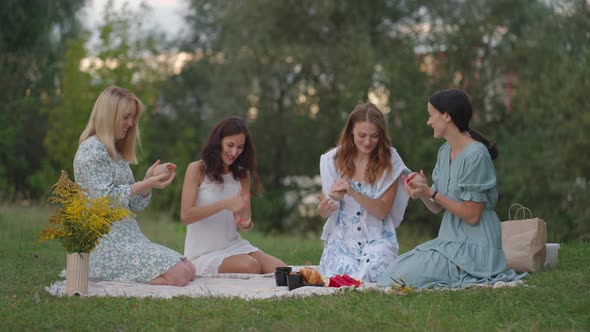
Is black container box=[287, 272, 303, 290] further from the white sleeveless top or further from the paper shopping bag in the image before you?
the paper shopping bag

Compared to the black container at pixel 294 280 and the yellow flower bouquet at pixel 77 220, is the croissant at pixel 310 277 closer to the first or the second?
the black container at pixel 294 280

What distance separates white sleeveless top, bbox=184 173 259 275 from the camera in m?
Result: 7.23

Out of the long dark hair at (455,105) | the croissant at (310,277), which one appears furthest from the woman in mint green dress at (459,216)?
the croissant at (310,277)

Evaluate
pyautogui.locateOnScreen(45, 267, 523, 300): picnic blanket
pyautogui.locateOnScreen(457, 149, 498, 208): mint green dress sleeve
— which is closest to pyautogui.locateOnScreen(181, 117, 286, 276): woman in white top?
pyautogui.locateOnScreen(45, 267, 523, 300): picnic blanket

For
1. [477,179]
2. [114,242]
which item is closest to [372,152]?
[477,179]

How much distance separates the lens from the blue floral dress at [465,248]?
5832mm

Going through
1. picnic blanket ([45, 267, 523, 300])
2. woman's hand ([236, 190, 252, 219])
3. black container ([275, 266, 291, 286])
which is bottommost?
picnic blanket ([45, 267, 523, 300])

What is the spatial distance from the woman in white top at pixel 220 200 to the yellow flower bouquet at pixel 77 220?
138 centimetres

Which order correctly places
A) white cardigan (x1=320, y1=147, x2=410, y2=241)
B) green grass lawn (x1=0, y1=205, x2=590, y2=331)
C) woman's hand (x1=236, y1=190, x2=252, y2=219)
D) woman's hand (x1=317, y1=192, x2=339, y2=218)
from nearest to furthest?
1. green grass lawn (x1=0, y1=205, x2=590, y2=331)
2. woman's hand (x1=317, y1=192, x2=339, y2=218)
3. white cardigan (x1=320, y1=147, x2=410, y2=241)
4. woman's hand (x1=236, y1=190, x2=252, y2=219)

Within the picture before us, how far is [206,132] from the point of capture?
23703mm

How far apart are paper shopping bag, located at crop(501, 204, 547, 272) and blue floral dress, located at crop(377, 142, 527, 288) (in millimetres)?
613

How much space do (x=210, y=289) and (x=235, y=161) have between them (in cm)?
164

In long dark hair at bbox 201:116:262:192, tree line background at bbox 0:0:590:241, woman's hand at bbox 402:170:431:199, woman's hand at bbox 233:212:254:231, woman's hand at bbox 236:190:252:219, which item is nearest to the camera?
woman's hand at bbox 402:170:431:199

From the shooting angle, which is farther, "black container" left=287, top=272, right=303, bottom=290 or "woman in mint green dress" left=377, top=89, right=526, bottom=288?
"black container" left=287, top=272, right=303, bottom=290
